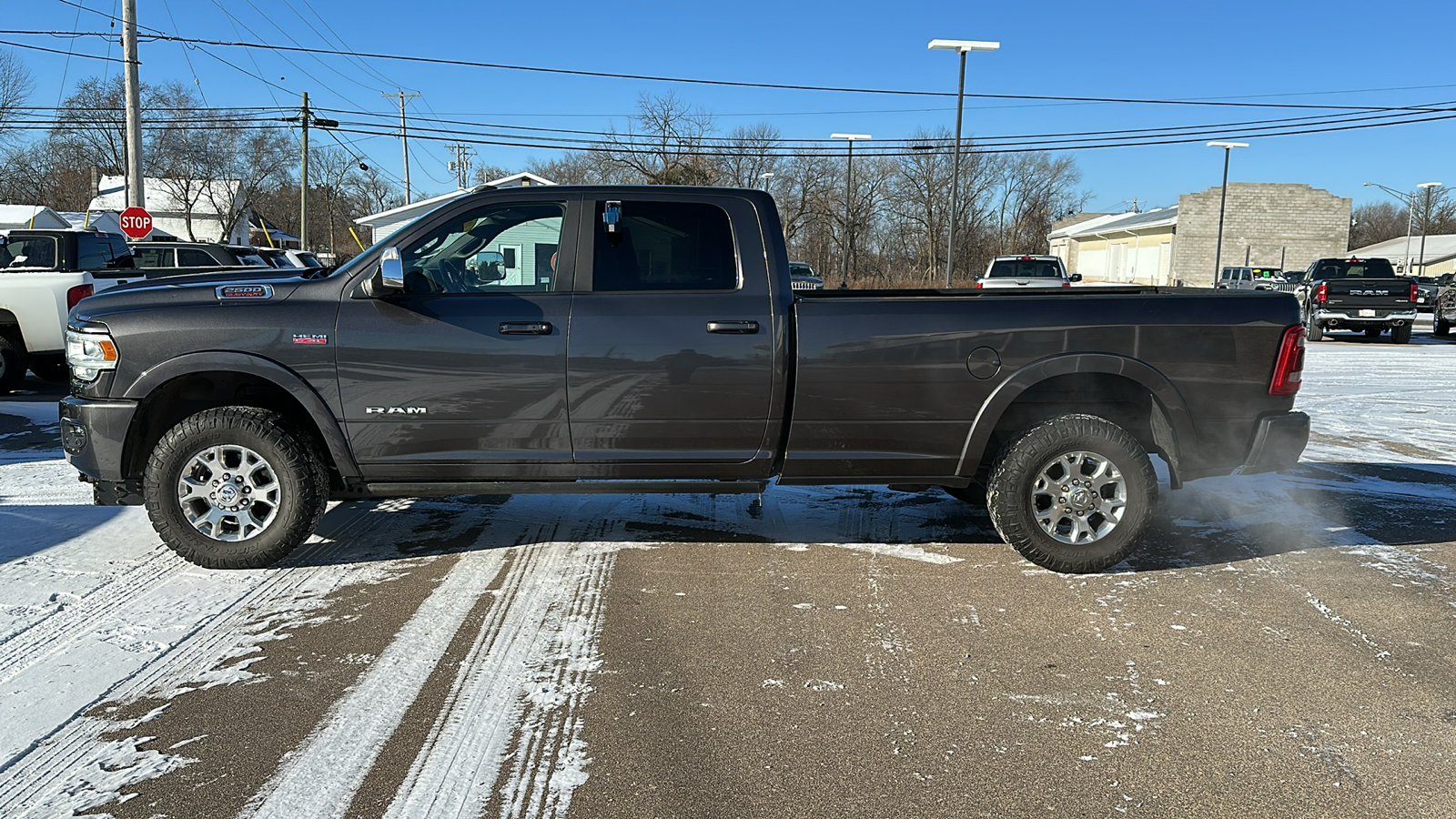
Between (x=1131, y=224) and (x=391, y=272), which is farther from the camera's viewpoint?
(x=1131, y=224)

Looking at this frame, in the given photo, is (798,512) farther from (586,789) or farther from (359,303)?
(586,789)

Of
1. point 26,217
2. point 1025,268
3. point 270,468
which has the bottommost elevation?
point 270,468

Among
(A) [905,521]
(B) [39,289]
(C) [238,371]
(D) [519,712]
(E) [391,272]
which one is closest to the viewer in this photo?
(D) [519,712]

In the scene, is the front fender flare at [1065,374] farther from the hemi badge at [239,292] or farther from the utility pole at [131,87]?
the utility pole at [131,87]

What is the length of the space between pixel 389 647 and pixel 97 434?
2032 mm

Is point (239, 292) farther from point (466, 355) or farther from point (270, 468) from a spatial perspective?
point (466, 355)

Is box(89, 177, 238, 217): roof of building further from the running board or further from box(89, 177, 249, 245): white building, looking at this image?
the running board

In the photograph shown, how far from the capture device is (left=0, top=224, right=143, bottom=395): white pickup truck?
11312 millimetres

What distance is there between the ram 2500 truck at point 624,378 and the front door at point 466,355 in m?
0.01

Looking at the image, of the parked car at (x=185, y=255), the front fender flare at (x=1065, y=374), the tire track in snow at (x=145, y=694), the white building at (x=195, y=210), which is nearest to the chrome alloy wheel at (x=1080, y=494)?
the front fender flare at (x=1065, y=374)

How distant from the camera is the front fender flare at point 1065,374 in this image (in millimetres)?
4965

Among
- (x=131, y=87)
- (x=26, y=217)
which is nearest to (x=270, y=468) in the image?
(x=131, y=87)

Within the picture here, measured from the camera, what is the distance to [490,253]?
502 cm

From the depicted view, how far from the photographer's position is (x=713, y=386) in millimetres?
4895
